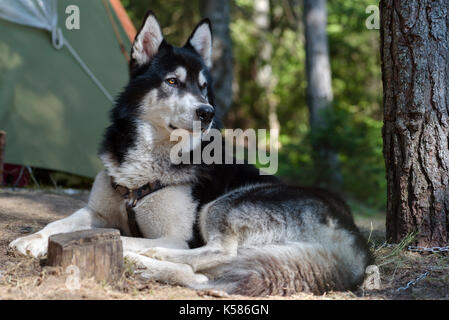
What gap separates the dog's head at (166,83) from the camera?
2.95 m

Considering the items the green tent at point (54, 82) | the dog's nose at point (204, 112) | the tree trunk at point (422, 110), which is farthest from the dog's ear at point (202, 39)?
the green tent at point (54, 82)

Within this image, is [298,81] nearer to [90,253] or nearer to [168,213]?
[168,213]

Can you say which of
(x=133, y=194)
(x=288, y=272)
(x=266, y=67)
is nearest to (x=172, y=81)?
(x=133, y=194)

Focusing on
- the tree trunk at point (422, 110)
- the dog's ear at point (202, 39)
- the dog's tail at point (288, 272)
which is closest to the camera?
the dog's tail at point (288, 272)

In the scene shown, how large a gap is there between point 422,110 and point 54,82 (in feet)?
13.7

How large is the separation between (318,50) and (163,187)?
6891 millimetres

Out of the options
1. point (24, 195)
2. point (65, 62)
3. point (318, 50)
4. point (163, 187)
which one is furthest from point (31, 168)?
point (318, 50)

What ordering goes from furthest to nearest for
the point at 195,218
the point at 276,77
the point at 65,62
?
the point at 276,77 < the point at 65,62 < the point at 195,218

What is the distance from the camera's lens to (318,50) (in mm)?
8961

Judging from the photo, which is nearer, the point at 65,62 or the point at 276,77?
the point at 65,62

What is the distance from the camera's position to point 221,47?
8086 mm

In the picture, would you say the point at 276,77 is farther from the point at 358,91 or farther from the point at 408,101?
the point at 408,101

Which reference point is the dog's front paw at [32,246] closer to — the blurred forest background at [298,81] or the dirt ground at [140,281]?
the dirt ground at [140,281]

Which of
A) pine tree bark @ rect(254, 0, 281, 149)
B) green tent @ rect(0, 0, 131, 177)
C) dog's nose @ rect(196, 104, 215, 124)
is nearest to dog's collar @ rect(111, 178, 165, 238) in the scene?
dog's nose @ rect(196, 104, 215, 124)
